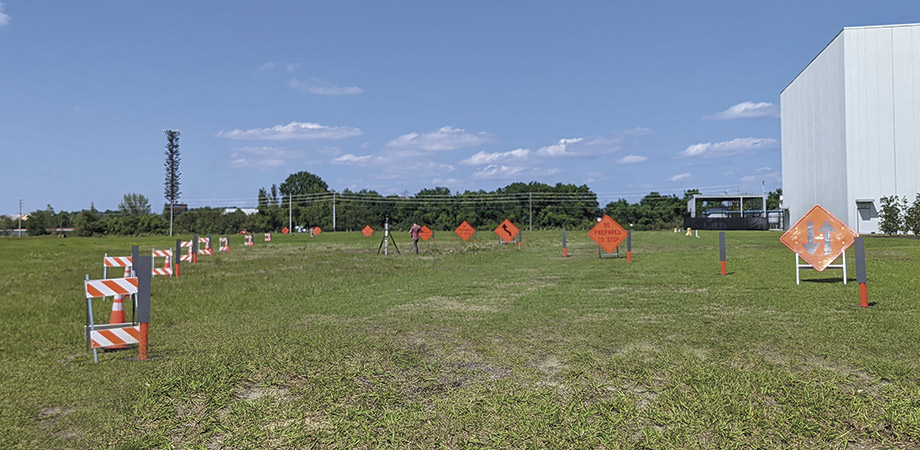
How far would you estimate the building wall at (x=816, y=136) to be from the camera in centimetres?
6025

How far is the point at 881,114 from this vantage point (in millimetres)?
57625

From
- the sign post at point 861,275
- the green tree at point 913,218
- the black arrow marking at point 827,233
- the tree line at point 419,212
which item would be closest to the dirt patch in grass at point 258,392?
the sign post at point 861,275

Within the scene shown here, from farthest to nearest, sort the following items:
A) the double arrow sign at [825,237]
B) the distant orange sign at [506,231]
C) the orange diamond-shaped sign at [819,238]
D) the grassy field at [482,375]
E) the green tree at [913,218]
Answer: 1. the green tree at [913,218]
2. the distant orange sign at [506,231]
3. the double arrow sign at [825,237]
4. the orange diamond-shaped sign at [819,238]
5. the grassy field at [482,375]

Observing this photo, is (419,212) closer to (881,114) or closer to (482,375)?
(881,114)

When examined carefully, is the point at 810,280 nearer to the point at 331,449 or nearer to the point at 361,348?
the point at 361,348

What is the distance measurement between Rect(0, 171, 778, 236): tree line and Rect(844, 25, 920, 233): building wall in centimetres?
6502

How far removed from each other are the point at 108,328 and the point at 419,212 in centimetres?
13829

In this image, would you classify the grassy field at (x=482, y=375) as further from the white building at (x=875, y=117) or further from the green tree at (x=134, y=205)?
the green tree at (x=134, y=205)

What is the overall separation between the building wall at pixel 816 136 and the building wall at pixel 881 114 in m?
0.93

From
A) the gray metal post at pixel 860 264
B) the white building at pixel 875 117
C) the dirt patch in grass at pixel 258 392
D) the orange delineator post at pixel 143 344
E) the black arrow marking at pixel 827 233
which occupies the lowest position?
the dirt patch in grass at pixel 258 392

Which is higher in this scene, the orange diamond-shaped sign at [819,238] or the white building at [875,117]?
the white building at [875,117]

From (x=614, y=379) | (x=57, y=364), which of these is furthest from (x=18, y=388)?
(x=614, y=379)

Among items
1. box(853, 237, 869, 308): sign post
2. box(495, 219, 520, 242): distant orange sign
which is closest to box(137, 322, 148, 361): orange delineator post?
box(853, 237, 869, 308): sign post

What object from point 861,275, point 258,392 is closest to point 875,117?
point 861,275
